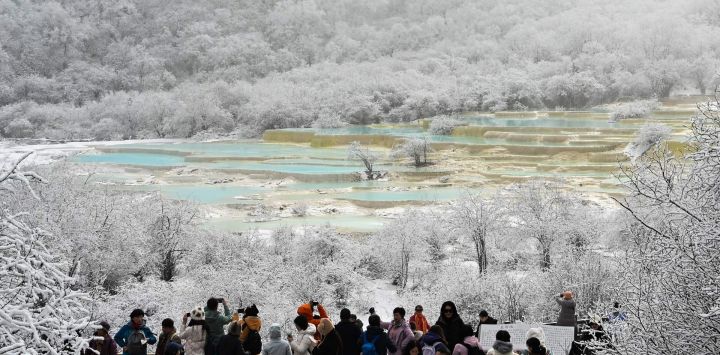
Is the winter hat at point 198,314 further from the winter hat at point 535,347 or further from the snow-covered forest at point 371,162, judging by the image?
the winter hat at point 535,347

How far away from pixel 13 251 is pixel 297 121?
60222mm

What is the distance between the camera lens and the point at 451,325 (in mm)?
5648

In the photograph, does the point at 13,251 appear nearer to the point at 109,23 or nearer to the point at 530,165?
the point at 530,165

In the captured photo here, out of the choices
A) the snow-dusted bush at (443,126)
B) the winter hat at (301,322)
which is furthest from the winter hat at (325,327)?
the snow-dusted bush at (443,126)

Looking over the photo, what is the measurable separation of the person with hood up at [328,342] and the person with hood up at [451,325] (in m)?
0.90

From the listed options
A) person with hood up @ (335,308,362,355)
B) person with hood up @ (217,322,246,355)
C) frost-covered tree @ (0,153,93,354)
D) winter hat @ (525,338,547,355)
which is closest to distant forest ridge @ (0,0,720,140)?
person with hood up @ (335,308,362,355)

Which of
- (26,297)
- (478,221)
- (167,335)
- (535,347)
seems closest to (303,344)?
(167,335)

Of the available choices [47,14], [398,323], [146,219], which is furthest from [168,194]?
[47,14]

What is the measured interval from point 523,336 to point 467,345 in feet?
3.45

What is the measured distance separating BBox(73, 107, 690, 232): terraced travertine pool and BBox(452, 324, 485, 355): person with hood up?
18.8 m

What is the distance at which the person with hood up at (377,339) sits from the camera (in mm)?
5332

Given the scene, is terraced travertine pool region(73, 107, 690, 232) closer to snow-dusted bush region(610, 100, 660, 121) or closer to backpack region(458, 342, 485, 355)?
snow-dusted bush region(610, 100, 660, 121)

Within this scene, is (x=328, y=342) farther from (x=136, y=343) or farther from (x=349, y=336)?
(x=136, y=343)

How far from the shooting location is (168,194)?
31703mm
